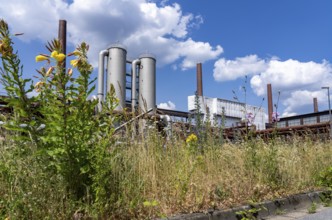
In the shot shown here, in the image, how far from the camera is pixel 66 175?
242 cm

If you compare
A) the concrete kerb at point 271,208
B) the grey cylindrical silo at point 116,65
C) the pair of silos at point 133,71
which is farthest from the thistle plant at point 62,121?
the grey cylindrical silo at point 116,65

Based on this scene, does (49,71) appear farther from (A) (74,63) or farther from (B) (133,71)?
(B) (133,71)

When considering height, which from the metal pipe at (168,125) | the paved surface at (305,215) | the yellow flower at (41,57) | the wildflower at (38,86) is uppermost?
the yellow flower at (41,57)

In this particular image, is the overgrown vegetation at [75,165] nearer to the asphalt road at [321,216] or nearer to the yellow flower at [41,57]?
the yellow flower at [41,57]

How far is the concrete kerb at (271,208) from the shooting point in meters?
2.86

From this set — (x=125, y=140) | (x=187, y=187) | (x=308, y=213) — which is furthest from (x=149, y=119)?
(x=308, y=213)

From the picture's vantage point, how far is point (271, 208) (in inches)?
141

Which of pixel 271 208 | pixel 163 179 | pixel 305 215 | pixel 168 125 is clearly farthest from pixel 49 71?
pixel 305 215

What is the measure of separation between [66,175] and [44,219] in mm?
354

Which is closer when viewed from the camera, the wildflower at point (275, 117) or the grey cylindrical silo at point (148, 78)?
the wildflower at point (275, 117)

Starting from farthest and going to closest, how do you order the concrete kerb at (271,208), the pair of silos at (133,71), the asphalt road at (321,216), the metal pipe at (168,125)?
the pair of silos at (133,71) < the metal pipe at (168,125) < the asphalt road at (321,216) < the concrete kerb at (271,208)

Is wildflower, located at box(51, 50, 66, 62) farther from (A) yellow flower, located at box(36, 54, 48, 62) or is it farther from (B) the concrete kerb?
(B) the concrete kerb

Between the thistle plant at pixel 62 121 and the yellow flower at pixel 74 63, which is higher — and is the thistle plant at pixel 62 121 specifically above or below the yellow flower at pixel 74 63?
below

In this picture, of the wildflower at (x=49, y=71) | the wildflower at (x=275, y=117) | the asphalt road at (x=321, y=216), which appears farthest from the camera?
the wildflower at (x=275, y=117)
